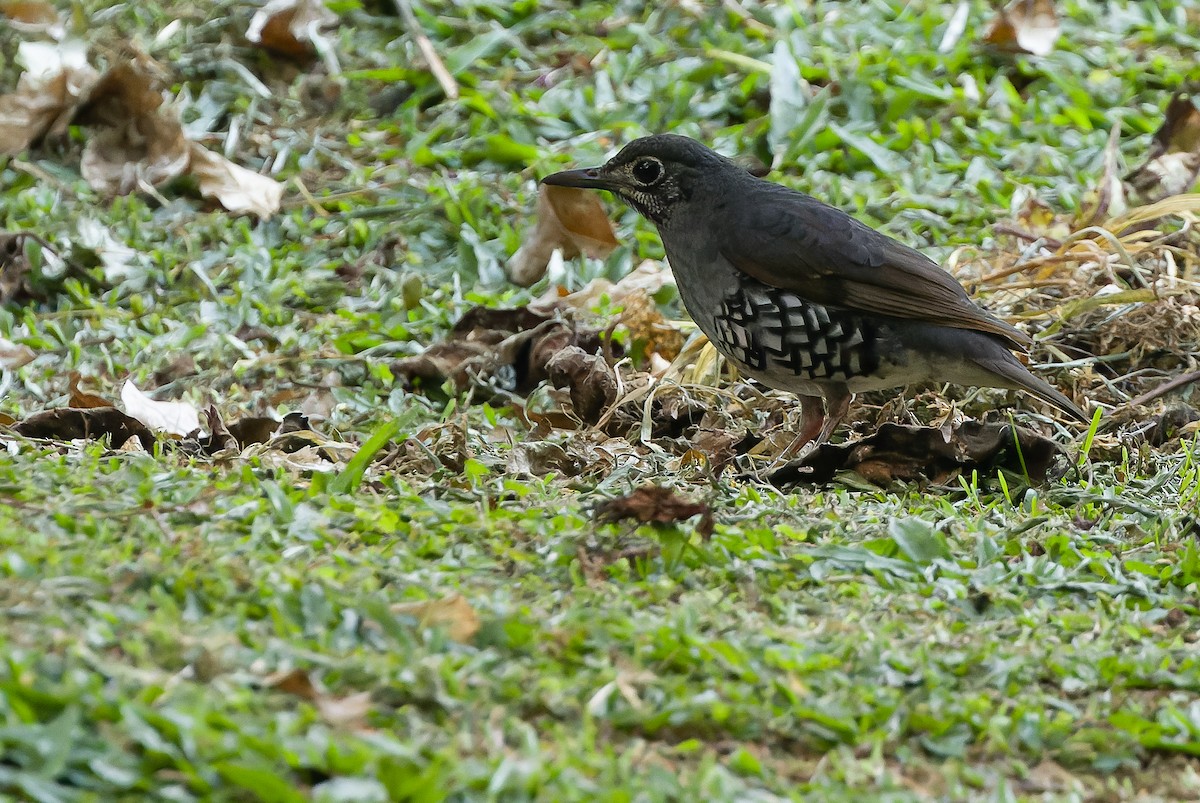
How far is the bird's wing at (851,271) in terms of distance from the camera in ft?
16.2

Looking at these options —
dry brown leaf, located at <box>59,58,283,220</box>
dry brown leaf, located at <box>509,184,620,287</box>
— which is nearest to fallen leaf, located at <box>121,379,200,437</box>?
dry brown leaf, located at <box>509,184,620,287</box>

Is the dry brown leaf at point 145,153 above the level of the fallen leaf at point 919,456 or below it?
above

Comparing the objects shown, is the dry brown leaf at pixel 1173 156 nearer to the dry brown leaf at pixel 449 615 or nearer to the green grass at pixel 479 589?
the green grass at pixel 479 589

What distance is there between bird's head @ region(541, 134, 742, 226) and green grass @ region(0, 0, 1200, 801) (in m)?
0.87

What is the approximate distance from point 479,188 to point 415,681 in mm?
4521

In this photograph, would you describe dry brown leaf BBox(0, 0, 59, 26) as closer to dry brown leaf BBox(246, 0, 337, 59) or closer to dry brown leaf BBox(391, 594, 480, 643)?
dry brown leaf BBox(246, 0, 337, 59)

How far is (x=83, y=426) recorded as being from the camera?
4.60 metres

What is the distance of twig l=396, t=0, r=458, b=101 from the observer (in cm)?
766

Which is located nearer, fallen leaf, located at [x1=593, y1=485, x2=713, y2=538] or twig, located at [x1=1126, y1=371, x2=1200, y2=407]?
fallen leaf, located at [x1=593, y1=485, x2=713, y2=538]

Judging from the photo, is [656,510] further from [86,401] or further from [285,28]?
[285,28]

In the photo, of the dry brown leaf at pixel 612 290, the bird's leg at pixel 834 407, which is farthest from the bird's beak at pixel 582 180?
the bird's leg at pixel 834 407

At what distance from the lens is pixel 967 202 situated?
6879mm

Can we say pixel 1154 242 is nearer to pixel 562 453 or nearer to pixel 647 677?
pixel 562 453

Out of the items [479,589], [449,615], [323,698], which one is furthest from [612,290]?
[323,698]
